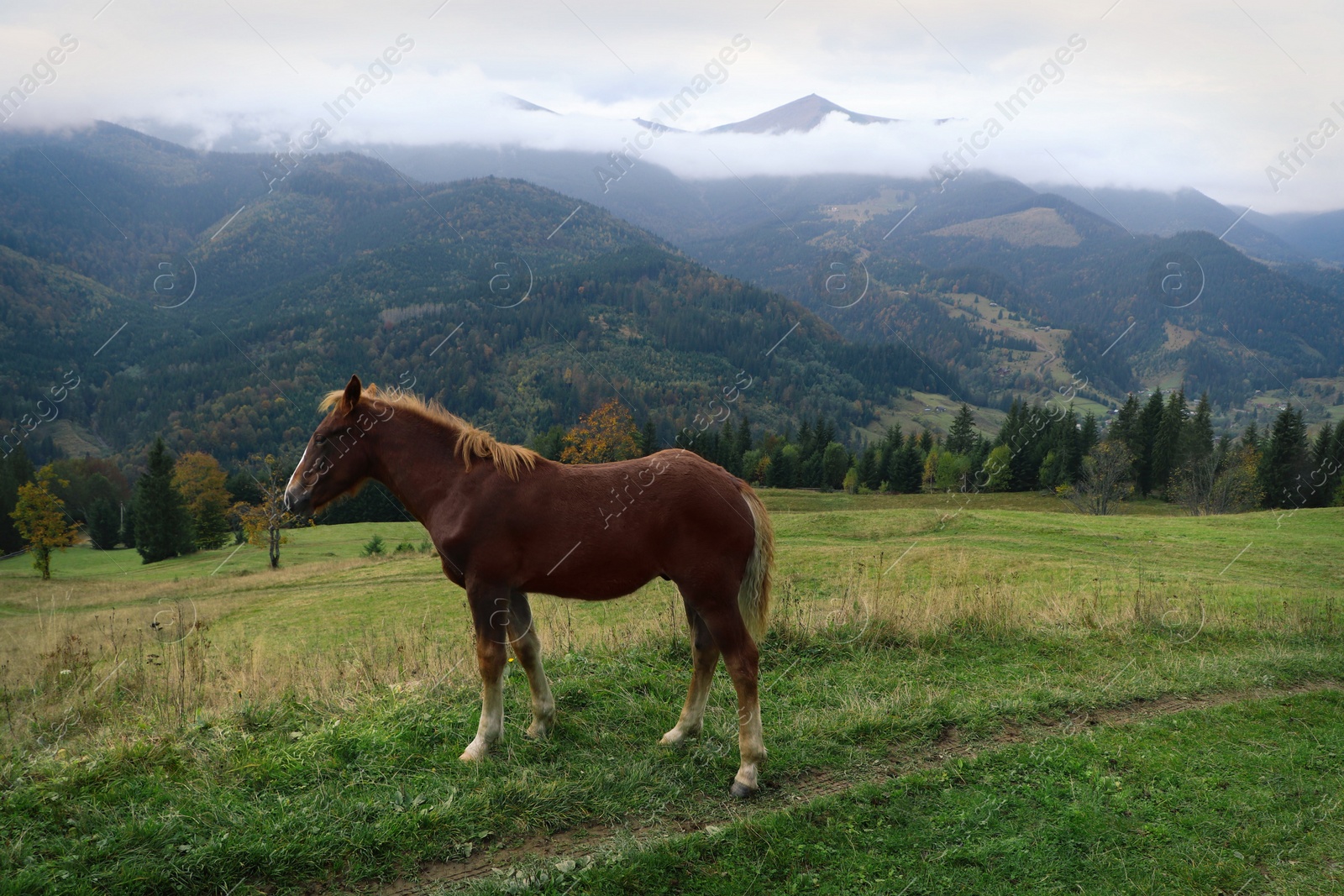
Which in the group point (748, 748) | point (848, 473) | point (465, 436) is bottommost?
point (848, 473)

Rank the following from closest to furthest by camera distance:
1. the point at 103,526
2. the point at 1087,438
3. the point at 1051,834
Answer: the point at 1051,834
the point at 103,526
the point at 1087,438

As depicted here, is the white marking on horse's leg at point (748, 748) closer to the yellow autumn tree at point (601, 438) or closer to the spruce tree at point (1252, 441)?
the yellow autumn tree at point (601, 438)

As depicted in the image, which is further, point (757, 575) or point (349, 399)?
point (349, 399)

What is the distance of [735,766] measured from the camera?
556cm

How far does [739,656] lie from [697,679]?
63 centimetres

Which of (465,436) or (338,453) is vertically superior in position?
(465,436)

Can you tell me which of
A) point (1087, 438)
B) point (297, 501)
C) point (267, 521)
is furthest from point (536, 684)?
point (1087, 438)

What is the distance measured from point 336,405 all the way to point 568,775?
11.4ft

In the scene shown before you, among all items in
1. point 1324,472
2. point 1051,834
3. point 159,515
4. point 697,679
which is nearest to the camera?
point 1051,834

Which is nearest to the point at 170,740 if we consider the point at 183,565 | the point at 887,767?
the point at 887,767

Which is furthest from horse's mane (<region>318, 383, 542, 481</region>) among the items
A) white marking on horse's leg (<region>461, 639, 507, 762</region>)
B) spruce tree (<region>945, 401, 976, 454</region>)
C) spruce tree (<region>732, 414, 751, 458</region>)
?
spruce tree (<region>945, 401, 976, 454</region>)

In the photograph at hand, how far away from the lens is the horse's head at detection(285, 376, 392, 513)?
5699mm

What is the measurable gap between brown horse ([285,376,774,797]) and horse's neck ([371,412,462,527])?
0.04 ft

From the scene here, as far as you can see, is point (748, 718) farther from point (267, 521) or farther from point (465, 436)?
point (267, 521)
